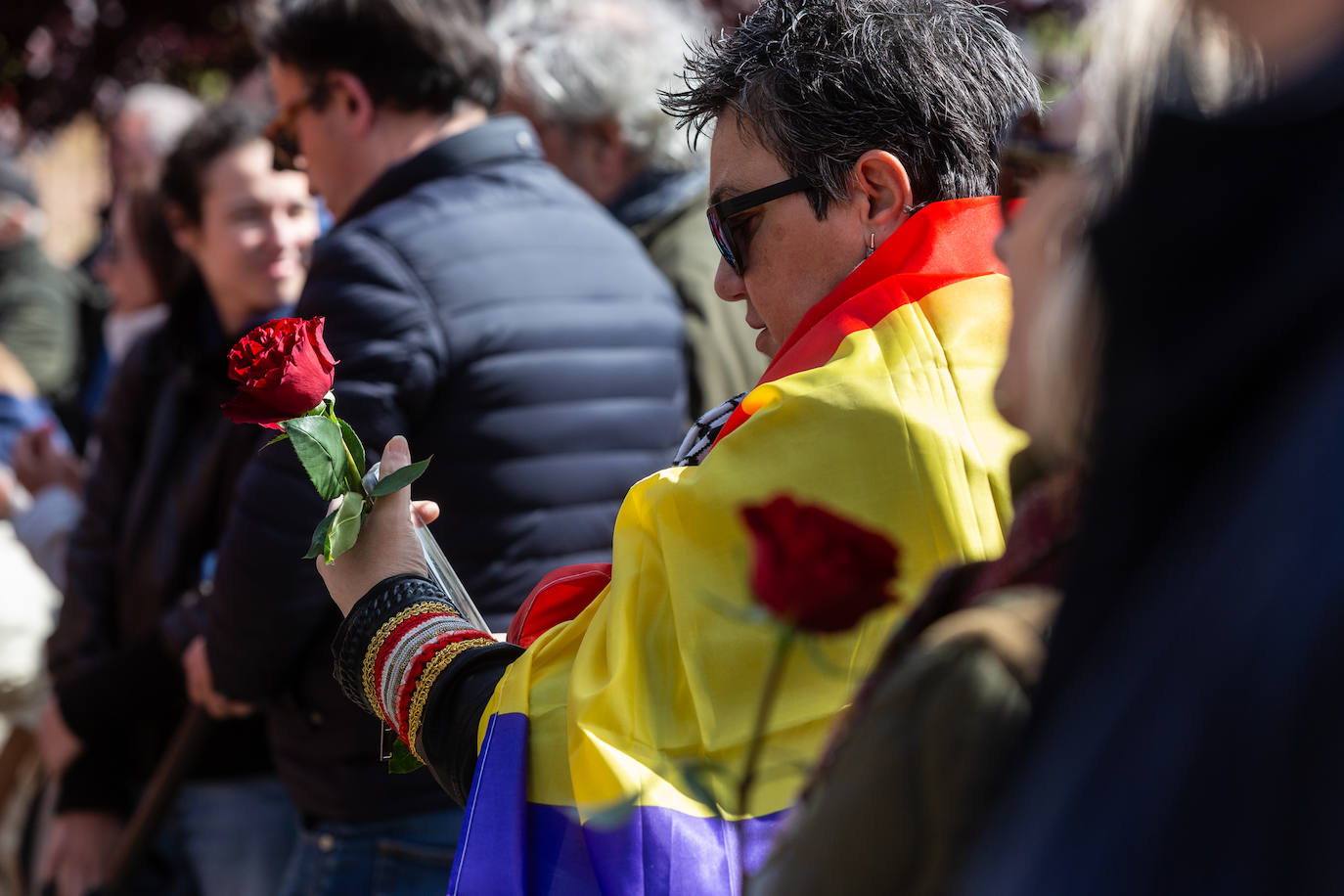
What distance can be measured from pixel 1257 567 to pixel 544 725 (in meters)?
→ 0.95

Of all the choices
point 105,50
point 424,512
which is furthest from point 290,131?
point 105,50

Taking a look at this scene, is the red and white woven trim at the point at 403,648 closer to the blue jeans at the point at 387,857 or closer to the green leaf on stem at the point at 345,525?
the green leaf on stem at the point at 345,525

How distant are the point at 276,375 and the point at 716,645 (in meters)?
0.62

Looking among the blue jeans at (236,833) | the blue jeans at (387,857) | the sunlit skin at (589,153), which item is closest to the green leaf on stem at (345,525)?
the blue jeans at (387,857)

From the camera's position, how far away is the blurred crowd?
0.78 meters

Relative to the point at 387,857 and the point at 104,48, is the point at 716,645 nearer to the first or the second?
the point at 387,857

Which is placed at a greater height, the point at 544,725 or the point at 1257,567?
the point at 1257,567

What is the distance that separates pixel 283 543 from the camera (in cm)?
241

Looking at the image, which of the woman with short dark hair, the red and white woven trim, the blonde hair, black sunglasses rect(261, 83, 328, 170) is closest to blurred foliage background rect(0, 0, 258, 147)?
the woman with short dark hair

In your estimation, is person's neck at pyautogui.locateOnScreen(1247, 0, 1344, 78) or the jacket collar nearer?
person's neck at pyautogui.locateOnScreen(1247, 0, 1344, 78)

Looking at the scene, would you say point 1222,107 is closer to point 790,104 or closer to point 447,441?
point 790,104

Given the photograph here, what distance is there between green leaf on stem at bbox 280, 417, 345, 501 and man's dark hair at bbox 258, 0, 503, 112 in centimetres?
121

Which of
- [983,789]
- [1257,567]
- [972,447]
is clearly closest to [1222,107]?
[1257,567]

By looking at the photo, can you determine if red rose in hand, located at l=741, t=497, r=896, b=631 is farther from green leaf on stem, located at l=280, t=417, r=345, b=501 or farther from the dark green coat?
the dark green coat
